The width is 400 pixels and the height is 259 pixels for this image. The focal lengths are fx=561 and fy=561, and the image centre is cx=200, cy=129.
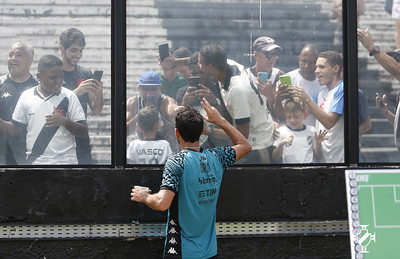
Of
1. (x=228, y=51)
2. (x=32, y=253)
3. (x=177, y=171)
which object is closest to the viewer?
(x=177, y=171)

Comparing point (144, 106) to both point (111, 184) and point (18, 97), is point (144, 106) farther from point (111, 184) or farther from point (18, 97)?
point (18, 97)

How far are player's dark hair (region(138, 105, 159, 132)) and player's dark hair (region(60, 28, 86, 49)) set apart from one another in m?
0.92

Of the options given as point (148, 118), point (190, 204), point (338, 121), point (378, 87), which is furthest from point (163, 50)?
point (378, 87)

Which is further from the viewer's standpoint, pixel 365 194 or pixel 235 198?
pixel 235 198

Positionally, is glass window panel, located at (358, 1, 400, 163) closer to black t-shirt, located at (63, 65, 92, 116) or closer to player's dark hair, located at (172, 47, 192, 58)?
player's dark hair, located at (172, 47, 192, 58)

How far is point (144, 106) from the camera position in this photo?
19.1 feet

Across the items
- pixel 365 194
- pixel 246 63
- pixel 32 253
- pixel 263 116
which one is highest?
pixel 246 63

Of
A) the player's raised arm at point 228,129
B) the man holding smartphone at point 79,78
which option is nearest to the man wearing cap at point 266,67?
the player's raised arm at point 228,129

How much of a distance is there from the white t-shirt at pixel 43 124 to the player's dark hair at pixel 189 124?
196cm

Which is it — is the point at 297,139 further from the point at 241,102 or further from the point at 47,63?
the point at 47,63

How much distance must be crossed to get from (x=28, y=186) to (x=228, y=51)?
2.45 m

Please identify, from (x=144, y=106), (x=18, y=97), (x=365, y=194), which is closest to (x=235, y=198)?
(x=144, y=106)

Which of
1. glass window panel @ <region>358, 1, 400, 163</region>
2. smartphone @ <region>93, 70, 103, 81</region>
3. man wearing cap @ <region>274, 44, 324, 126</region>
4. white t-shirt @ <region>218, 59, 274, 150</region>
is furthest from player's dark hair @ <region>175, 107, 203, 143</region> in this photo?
glass window panel @ <region>358, 1, 400, 163</region>

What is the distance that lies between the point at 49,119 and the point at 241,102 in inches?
78.5
